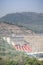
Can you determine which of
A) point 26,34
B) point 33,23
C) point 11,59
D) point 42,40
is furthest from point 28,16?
point 11,59

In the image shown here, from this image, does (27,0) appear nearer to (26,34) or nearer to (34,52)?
(26,34)

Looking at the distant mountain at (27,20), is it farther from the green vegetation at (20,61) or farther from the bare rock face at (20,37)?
the green vegetation at (20,61)

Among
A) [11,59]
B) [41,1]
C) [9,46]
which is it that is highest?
[41,1]

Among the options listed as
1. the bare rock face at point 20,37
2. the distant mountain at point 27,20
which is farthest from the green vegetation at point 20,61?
the distant mountain at point 27,20

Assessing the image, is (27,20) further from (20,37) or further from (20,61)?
(20,61)

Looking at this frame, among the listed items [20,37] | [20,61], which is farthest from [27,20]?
[20,61]

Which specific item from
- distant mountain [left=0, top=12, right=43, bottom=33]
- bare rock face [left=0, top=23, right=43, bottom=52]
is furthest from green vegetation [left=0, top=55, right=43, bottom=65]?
distant mountain [left=0, top=12, right=43, bottom=33]
